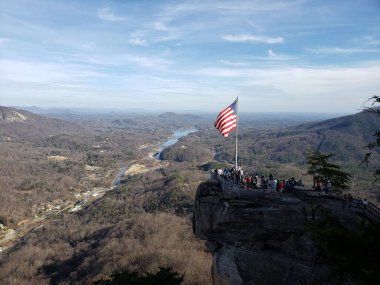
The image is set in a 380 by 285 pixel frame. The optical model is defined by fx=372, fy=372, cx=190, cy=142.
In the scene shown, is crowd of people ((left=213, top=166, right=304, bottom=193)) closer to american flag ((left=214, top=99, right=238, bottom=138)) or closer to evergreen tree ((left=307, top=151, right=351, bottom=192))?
evergreen tree ((left=307, top=151, right=351, bottom=192))

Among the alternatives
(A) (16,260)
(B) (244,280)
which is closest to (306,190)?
(B) (244,280)

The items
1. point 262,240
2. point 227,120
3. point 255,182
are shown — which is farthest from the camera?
point 227,120

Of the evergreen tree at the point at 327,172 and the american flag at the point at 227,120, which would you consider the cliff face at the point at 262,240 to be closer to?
the evergreen tree at the point at 327,172

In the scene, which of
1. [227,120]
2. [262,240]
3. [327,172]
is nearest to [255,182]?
[262,240]

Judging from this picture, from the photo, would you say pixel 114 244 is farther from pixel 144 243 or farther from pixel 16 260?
pixel 16 260

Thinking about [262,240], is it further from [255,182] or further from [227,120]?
[227,120]

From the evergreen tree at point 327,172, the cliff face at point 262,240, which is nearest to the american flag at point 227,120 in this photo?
the cliff face at point 262,240

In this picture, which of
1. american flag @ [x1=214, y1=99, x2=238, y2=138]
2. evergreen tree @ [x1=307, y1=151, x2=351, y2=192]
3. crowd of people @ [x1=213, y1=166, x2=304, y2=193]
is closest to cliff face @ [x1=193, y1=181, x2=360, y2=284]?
crowd of people @ [x1=213, y1=166, x2=304, y2=193]

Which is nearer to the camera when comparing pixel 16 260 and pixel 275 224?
pixel 275 224
